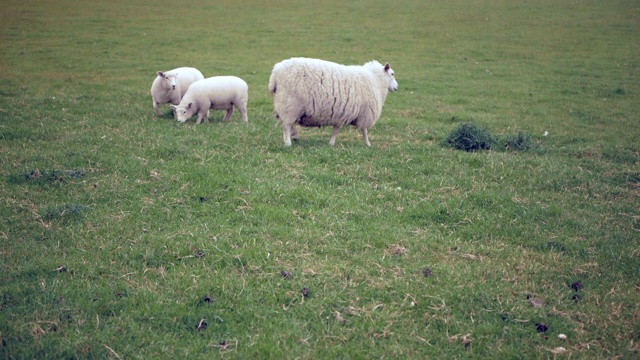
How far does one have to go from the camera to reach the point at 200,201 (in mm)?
7500

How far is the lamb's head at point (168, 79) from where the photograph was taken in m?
13.4

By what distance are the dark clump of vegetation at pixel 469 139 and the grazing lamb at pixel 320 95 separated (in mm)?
1753

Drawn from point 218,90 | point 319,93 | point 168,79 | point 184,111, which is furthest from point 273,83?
point 168,79

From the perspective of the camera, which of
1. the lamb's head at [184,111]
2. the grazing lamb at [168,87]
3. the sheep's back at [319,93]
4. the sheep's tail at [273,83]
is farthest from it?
the grazing lamb at [168,87]

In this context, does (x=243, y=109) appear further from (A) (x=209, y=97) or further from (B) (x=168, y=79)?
(B) (x=168, y=79)

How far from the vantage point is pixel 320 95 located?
10.5 m

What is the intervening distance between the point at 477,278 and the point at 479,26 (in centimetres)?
3101

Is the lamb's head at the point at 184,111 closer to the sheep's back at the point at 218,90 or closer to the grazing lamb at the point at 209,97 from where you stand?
the grazing lamb at the point at 209,97

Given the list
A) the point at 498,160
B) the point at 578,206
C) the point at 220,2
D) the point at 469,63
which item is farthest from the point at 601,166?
the point at 220,2

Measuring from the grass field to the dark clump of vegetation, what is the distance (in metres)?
0.32

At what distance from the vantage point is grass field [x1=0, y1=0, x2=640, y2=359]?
15.5 feet

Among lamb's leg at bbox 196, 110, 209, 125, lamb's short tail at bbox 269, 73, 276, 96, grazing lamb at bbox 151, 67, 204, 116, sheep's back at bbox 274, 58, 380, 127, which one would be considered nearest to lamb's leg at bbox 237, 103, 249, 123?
lamb's leg at bbox 196, 110, 209, 125

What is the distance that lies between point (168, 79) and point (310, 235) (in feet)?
28.0

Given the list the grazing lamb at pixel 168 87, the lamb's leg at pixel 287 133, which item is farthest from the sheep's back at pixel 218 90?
the lamb's leg at pixel 287 133
